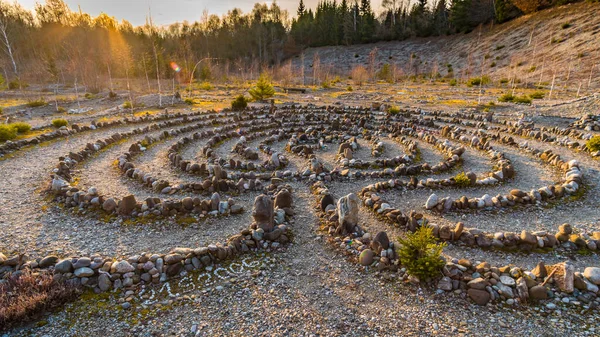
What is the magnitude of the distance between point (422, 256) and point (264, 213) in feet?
12.3

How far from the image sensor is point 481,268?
668 centimetres

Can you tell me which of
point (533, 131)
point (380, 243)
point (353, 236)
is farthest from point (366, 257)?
point (533, 131)

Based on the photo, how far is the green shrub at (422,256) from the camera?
6555 millimetres

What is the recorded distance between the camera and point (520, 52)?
58.8 metres

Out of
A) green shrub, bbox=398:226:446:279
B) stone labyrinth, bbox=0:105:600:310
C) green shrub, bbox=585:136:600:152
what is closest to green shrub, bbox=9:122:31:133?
stone labyrinth, bbox=0:105:600:310

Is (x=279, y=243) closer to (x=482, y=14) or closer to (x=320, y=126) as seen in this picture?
(x=320, y=126)

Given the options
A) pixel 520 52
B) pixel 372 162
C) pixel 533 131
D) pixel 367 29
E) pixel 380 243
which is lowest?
pixel 380 243

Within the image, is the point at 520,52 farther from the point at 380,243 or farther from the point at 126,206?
the point at 126,206

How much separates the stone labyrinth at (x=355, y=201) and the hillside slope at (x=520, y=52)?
1019 inches

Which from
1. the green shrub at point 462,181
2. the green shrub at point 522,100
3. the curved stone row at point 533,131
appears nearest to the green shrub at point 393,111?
the curved stone row at point 533,131

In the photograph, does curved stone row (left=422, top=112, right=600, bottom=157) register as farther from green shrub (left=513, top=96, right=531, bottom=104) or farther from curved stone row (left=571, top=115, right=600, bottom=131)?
green shrub (left=513, top=96, right=531, bottom=104)

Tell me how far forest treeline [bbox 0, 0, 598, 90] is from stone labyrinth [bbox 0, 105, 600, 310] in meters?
41.5

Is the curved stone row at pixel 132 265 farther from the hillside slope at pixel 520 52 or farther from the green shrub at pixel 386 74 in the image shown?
the green shrub at pixel 386 74

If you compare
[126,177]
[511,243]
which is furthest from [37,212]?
[511,243]
